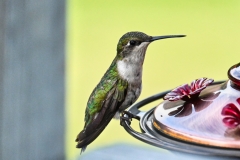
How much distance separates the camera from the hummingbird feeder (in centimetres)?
159

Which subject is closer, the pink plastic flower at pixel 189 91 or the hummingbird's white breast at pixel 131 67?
the pink plastic flower at pixel 189 91

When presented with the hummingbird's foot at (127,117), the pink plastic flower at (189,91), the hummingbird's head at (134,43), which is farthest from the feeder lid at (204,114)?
the hummingbird's head at (134,43)

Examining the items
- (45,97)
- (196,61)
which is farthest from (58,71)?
(196,61)

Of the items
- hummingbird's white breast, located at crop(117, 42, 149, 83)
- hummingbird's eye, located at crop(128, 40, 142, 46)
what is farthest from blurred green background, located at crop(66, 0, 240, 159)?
hummingbird's eye, located at crop(128, 40, 142, 46)

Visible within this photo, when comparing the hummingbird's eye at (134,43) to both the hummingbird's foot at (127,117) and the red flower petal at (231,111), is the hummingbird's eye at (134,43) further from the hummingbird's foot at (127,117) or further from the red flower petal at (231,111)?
the red flower petal at (231,111)

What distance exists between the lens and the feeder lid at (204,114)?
163 cm

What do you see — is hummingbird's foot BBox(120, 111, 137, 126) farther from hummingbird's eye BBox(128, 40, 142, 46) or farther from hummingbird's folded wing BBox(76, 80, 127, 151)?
hummingbird's eye BBox(128, 40, 142, 46)

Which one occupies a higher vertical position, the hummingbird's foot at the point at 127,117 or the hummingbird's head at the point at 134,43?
the hummingbird's head at the point at 134,43

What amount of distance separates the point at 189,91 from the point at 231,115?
0.24 m

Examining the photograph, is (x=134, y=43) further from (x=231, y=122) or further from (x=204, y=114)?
(x=231, y=122)

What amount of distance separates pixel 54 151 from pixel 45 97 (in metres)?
0.28

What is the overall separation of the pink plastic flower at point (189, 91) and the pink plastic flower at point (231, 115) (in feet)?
0.50

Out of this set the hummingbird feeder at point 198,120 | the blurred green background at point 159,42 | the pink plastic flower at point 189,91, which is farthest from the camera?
the blurred green background at point 159,42

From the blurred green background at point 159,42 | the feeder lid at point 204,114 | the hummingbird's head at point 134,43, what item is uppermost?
the hummingbird's head at point 134,43
